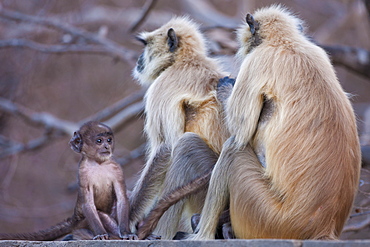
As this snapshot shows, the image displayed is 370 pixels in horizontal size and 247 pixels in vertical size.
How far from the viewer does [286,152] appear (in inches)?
133

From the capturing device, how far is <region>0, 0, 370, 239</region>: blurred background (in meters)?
8.27

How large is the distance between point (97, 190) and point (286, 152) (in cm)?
121

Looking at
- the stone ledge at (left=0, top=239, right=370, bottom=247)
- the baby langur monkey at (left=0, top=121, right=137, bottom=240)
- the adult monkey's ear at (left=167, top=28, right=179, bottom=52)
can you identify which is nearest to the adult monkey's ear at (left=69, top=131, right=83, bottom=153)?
the baby langur monkey at (left=0, top=121, right=137, bottom=240)

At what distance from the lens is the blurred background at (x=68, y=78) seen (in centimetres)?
827

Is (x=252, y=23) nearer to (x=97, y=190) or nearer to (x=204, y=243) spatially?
(x=97, y=190)

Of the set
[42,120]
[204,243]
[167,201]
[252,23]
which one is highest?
[252,23]

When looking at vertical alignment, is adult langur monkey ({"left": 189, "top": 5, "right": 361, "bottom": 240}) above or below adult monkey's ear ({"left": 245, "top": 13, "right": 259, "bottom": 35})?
below

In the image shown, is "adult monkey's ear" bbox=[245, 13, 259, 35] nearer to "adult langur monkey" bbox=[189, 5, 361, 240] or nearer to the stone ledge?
"adult langur monkey" bbox=[189, 5, 361, 240]

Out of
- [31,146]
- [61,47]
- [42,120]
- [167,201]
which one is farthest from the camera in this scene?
[61,47]

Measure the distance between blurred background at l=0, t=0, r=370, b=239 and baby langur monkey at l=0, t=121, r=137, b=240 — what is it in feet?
12.1

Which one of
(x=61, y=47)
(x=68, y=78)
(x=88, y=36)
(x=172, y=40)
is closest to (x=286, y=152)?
(x=172, y=40)

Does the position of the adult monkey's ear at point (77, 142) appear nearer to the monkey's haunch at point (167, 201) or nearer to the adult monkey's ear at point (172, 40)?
the monkey's haunch at point (167, 201)

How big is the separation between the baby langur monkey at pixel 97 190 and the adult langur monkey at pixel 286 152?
0.52m

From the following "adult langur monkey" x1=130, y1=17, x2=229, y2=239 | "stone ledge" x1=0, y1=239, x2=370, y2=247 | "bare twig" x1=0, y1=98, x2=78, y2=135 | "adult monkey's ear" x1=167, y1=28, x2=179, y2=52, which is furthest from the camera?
"bare twig" x1=0, y1=98, x2=78, y2=135
